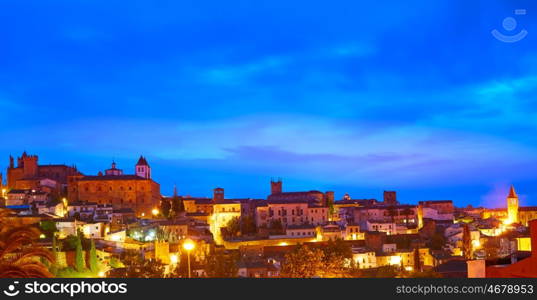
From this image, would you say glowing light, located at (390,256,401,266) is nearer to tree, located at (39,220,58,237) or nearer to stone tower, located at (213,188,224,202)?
tree, located at (39,220,58,237)

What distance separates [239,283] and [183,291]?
2.40ft

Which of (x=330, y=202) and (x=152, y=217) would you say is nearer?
(x=152, y=217)

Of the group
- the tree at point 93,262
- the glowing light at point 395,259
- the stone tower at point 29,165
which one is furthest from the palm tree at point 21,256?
the stone tower at point 29,165

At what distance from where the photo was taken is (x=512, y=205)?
7362cm

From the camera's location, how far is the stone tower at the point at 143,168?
2815 inches

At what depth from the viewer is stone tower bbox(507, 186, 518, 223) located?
2879 inches

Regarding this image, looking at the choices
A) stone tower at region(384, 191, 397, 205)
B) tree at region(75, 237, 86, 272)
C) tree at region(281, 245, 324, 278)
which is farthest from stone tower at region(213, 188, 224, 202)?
tree at region(281, 245, 324, 278)

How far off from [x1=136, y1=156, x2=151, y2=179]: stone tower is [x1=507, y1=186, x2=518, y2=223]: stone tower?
36.6m

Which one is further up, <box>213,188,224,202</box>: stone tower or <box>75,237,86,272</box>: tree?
<box>213,188,224,202</box>: stone tower

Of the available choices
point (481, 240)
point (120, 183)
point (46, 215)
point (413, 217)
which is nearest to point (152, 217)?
point (120, 183)

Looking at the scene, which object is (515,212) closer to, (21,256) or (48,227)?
(48,227)

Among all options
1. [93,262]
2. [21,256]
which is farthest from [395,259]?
[21,256]

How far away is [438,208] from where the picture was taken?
6819 cm

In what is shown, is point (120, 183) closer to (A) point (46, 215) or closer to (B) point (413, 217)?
(A) point (46, 215)
